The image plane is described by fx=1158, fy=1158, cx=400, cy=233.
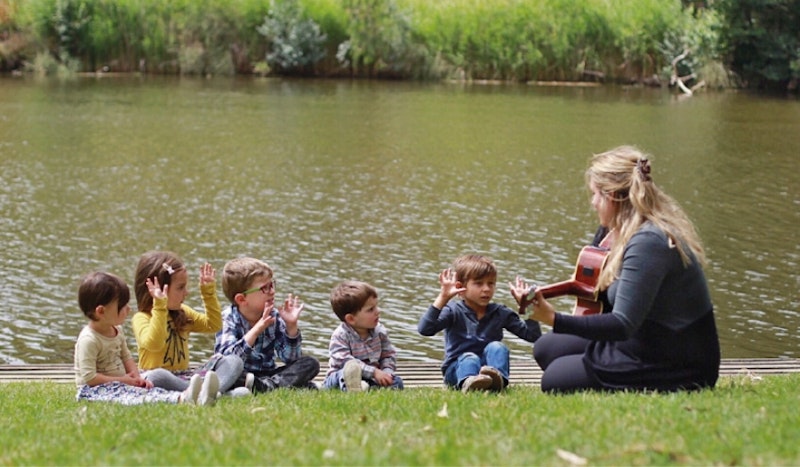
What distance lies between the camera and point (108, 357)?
6.95 m

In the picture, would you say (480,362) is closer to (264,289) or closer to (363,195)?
(264,289)

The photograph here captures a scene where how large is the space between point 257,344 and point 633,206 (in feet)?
8.80

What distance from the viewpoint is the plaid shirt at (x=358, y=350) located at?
7586 mm

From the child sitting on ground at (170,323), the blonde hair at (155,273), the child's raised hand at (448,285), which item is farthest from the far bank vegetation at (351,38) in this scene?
the blonde hair at (155,273)

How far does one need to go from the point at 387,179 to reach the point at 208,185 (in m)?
3.49

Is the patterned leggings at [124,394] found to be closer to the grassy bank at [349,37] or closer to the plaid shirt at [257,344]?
the plaid shirt at [257,344]

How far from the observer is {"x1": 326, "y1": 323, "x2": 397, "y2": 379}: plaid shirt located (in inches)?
299

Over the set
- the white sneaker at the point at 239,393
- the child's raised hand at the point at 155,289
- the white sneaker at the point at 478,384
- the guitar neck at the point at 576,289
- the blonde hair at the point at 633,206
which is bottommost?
the white sneaker at the point at 239,393

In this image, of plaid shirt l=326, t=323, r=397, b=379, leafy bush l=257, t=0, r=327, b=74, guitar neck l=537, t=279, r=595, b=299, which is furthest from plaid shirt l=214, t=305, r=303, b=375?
leafy bush l=257, t=0, r=327, b=74

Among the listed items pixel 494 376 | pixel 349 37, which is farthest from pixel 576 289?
pixel 349 37

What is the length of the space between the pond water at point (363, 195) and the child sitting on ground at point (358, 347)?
343cm

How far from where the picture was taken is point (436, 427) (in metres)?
5.45

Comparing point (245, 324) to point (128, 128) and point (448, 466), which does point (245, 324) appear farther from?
point (128, 128)

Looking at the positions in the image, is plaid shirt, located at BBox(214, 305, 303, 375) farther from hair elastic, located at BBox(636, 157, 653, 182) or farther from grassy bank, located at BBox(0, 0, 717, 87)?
grassy bank, located at BBox(0, 0, 717, 87)
